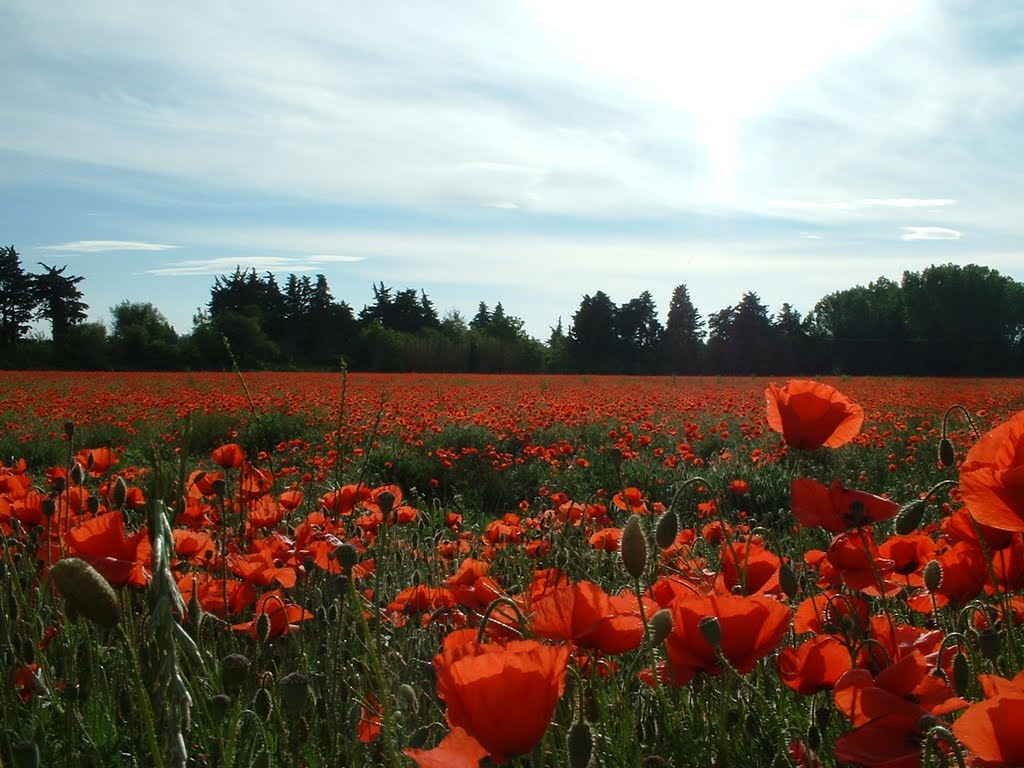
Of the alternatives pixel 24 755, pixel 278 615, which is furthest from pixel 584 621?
pixel 278 615

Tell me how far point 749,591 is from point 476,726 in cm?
80

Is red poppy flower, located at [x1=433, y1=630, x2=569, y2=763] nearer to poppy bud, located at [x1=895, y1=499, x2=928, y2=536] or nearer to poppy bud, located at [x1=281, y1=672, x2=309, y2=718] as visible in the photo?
poppy bud, located at [x1=281, y1=672, x2=309, y2=718]

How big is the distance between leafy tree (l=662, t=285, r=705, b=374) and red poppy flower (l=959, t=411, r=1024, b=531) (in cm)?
3881

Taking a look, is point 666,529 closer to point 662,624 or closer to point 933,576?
point 662,624

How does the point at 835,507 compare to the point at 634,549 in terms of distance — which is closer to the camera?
the point at 634,549

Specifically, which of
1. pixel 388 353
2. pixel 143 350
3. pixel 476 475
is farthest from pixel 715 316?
pixel 476 475

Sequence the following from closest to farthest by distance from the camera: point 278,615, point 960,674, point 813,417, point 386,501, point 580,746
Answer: point 580,746, point 960,674, point 813,417, point 278,615, point 386,501

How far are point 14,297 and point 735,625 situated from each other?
161 feet

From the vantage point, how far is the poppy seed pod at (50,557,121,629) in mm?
715

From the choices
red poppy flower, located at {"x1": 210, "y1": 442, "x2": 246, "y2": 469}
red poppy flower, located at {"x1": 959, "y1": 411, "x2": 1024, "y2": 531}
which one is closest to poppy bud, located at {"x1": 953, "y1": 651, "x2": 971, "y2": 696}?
red poppy flower, located at {"x1": 959, "y1": 411, "x2": 1024, "y2": 531}

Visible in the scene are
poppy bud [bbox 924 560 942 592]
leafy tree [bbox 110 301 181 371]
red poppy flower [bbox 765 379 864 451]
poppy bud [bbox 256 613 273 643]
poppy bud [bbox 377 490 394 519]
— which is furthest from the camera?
leafy tree [bbox 110 301 181 371]

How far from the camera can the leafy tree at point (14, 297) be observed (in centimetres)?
4278

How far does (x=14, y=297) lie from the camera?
4341 cm

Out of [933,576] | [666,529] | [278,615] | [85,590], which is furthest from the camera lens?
[278,615]
